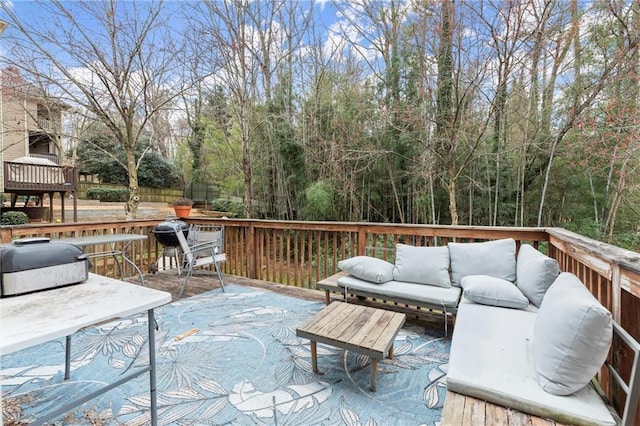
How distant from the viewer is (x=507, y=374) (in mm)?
1385

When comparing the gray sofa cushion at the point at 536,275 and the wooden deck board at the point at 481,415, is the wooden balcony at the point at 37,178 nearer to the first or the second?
the wooden deck board at the point at 481,415

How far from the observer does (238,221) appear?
14.5ft

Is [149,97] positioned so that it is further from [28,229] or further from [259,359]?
[259,359]

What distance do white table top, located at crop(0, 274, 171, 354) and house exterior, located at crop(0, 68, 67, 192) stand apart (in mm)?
5301

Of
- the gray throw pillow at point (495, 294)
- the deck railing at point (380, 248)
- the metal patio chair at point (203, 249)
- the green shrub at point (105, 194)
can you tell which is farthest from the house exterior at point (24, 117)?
the gray throw pillow at point (495, 294)

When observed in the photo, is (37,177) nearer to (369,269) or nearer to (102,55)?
(102,55)

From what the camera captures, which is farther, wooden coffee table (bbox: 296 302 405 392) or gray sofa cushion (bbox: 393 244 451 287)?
gray sofa cushion (bbox: 393 244 451 287)

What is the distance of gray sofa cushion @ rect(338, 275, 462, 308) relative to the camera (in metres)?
2.47

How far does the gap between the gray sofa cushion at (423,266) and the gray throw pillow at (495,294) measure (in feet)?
1.15

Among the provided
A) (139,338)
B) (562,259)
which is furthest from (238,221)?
(562,259)

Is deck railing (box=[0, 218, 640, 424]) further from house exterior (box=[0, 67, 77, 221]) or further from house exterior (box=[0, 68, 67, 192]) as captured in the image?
house exterior (box=[0, 67, 77, 221])

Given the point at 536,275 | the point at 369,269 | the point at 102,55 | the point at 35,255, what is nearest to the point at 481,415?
the point at 536,275

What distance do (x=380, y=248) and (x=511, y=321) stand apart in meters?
1.67

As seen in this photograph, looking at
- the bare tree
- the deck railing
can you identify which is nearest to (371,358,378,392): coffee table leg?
the deck railing
